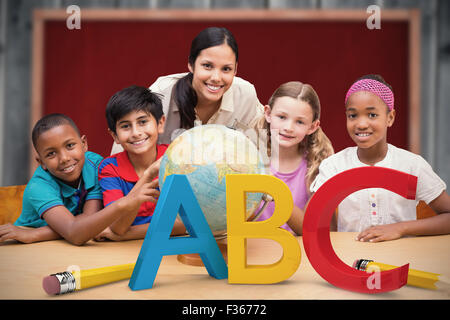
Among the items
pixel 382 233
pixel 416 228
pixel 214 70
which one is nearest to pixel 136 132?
pixel 214 70

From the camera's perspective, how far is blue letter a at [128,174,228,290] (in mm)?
1103

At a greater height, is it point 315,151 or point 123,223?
point 315,151

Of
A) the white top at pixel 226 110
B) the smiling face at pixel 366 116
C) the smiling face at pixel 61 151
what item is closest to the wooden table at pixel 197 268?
the smiling face at pixel 61 151

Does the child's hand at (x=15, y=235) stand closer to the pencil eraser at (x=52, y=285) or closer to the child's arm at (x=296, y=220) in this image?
the pencil eraser at (x=52, y=285)

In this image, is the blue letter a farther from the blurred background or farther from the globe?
the blurred background

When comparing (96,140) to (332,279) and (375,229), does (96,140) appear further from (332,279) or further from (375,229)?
(332,279)

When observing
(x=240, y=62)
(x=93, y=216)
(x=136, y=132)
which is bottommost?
(x=93, y=216)

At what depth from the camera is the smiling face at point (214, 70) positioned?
1.94 m

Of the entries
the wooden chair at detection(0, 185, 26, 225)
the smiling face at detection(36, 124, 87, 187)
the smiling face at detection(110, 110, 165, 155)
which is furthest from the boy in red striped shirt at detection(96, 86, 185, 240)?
the wooden chair at detection(0, 185, 26, 225)

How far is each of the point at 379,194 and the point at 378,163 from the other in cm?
14

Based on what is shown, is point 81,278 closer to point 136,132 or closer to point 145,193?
point 145,193

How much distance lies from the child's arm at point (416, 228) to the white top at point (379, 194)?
2.5 inches

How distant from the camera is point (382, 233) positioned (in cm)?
162

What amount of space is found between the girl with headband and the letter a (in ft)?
2.02
